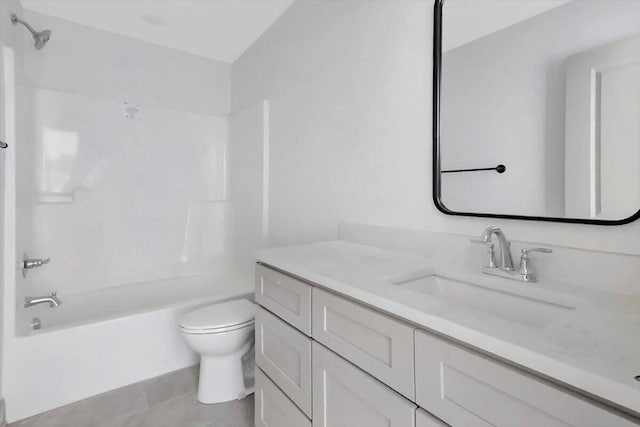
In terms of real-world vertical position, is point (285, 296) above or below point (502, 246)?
below

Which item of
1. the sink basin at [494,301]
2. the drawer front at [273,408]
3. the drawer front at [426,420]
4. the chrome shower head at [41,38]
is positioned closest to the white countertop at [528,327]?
the sink basin at [494,301]

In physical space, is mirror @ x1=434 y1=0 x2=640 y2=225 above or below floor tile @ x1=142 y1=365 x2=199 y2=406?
above

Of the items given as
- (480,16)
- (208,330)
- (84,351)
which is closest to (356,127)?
(480,16)

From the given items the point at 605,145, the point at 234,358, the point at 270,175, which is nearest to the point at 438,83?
the point at 605,145

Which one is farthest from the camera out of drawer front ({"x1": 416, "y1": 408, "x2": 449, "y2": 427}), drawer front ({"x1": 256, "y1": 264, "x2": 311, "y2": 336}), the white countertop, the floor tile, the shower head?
the shower head

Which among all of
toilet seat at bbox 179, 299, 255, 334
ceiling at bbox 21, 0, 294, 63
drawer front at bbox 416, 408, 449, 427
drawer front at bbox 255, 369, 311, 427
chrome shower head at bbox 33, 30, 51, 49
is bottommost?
drawer front at bbox 255, 369, 311, 427

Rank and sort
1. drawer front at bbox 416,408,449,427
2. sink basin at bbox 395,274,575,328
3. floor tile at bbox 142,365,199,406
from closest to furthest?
drawer front at bbox 416,408,449,427, sink basin at bbox 395,274,575,328, floor tile at bbox 142,365,199,406

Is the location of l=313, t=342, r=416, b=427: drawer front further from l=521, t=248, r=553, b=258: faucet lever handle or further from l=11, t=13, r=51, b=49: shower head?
l=11, t=13, r=51, b=49: shower head

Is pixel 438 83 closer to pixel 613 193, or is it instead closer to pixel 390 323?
pixel 613 193

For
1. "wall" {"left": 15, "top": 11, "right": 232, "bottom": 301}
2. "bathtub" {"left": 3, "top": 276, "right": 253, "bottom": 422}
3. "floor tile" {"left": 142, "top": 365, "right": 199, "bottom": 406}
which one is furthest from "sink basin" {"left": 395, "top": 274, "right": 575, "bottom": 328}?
"wall" {"left": 15, "top": 11, "right": 232, "bottom": 301}

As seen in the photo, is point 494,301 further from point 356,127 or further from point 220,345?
point 220,345

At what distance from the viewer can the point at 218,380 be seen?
1725mm

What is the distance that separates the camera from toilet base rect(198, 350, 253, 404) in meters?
1.71

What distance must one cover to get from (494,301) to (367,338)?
411 millimetres
